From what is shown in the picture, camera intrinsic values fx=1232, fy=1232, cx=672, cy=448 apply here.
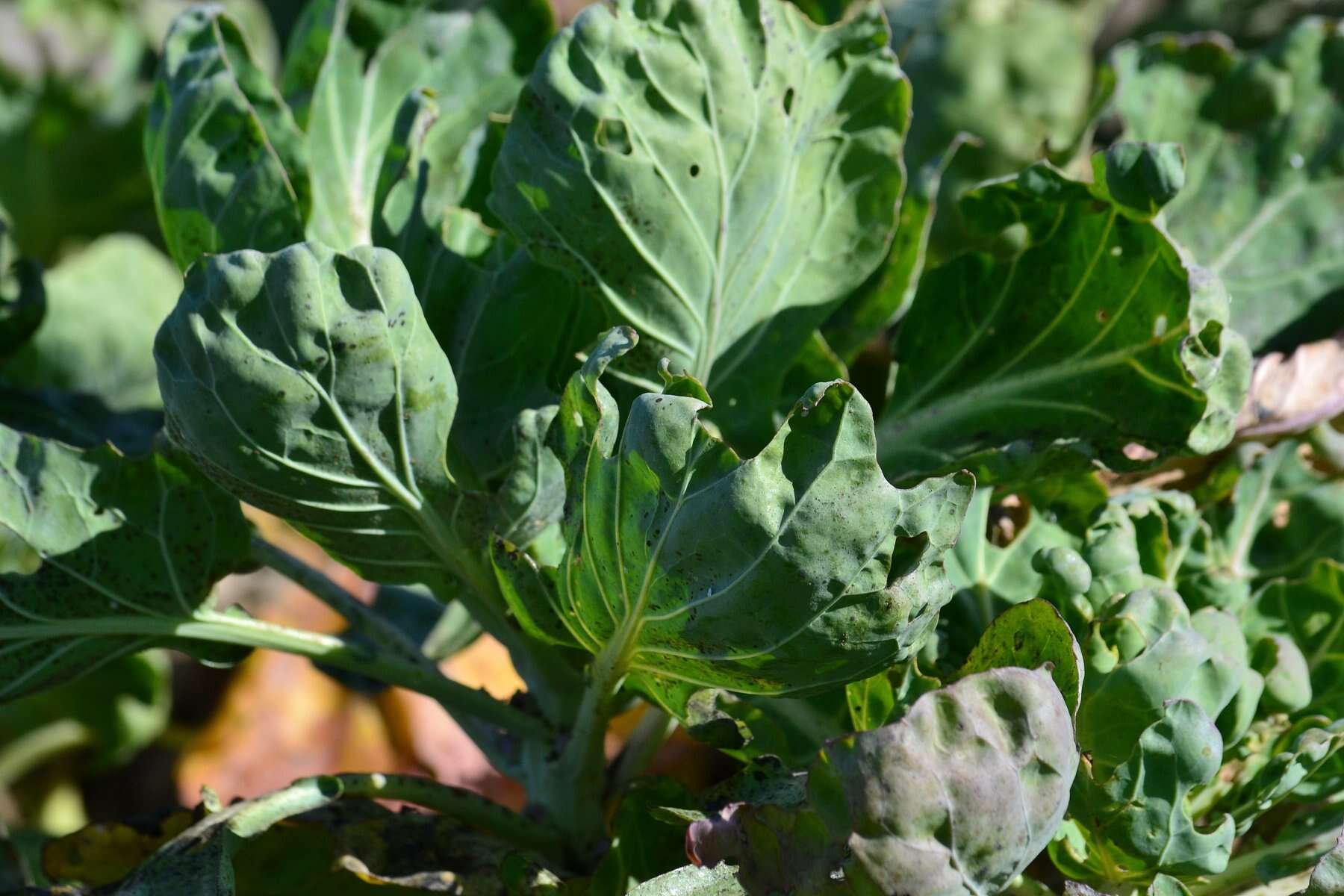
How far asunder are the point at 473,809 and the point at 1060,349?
2.02 feet

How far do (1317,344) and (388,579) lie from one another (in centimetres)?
87

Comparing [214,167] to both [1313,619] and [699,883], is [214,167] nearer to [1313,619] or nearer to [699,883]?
[699,883]

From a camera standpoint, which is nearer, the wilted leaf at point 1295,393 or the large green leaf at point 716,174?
the large green leaf at point 716,174

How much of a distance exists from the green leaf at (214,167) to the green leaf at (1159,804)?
728 mm

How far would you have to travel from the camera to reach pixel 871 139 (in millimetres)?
992

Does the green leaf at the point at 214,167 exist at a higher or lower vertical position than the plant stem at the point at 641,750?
higher

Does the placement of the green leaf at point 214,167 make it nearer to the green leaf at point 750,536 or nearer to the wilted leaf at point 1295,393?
the green leaf at point 750,536

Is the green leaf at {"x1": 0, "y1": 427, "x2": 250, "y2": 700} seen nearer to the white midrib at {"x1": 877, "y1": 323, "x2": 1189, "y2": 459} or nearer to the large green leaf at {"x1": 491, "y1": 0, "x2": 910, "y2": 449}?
the large green leaf at {"x1": 491, "y1": 0, "x2": 910, "y2": 449}

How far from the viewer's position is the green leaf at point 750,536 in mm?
693

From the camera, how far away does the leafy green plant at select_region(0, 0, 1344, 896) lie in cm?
73

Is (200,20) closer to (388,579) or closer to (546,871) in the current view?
(388,579)

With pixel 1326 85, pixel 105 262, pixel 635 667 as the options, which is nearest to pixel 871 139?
Answer: pixel 635 667

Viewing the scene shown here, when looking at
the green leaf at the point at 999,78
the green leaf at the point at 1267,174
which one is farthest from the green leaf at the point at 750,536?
the green leaf at the point at 999,78

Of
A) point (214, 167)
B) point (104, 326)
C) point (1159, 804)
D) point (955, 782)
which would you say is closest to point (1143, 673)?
point (1159, 804)
